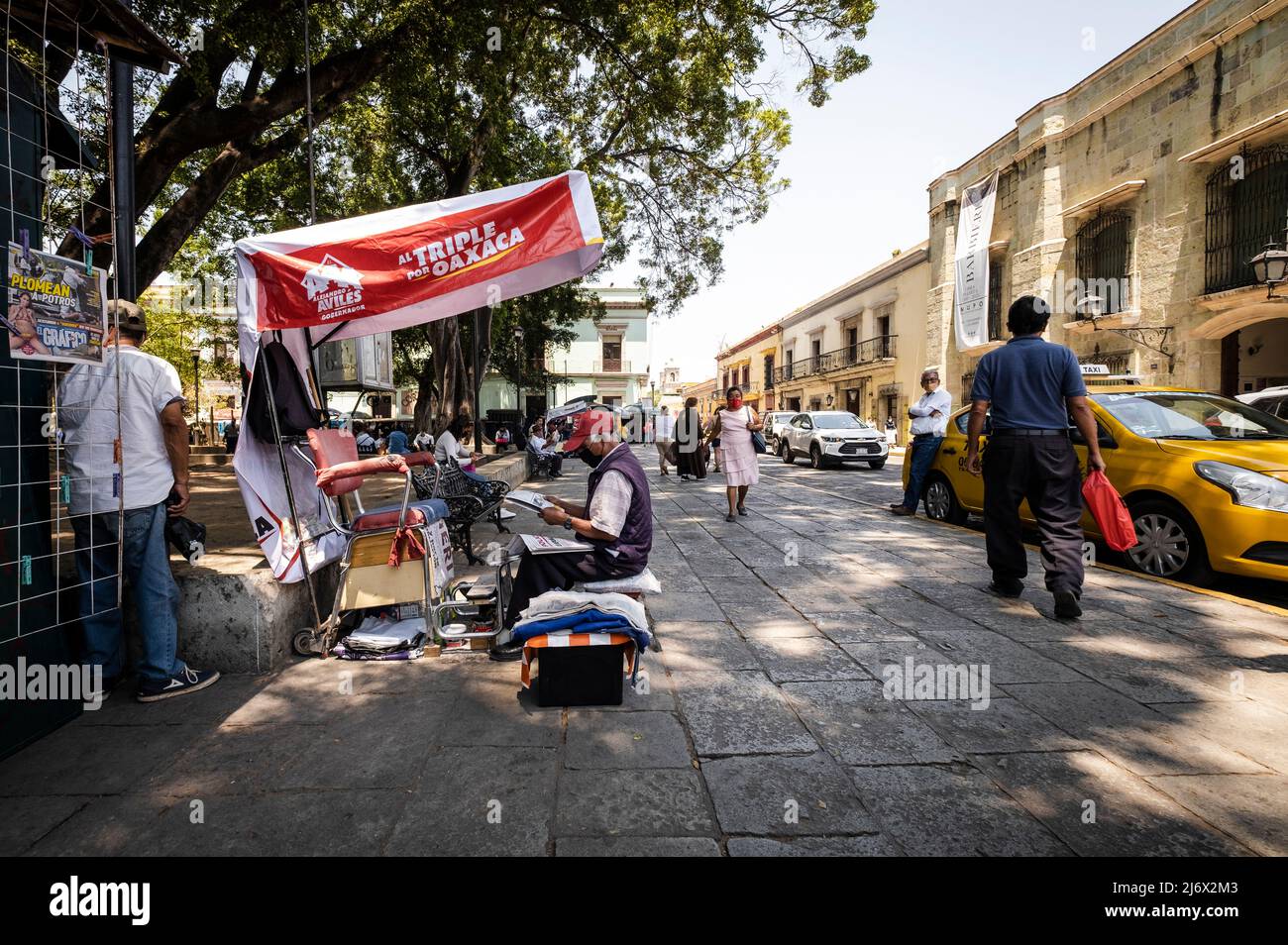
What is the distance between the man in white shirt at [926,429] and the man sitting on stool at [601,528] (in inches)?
217

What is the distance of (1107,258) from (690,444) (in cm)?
1271

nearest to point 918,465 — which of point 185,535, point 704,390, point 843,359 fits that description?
point 185,535

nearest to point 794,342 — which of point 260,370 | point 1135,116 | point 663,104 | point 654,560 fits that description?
point 1135,116

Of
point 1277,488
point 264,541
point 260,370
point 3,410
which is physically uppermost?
point 260,370

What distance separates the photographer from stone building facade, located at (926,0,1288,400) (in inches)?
504

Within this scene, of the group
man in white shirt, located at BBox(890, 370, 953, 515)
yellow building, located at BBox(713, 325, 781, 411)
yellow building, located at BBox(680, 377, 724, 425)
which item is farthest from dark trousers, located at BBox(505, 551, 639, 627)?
yellow building, located at BBox(680, 377, 724, 425)

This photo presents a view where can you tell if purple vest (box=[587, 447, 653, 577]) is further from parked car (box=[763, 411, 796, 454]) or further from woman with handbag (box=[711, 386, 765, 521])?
parked car (box=[763, 411, 796, 454])

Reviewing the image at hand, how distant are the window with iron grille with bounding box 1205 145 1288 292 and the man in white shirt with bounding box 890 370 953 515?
10.1 m

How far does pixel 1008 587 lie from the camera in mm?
4598

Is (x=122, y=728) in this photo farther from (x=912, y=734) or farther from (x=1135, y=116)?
(x=1135, y=116)

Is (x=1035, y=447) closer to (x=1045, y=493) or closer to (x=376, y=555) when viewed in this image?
(x=1045, y=493)

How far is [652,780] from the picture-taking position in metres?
2.34

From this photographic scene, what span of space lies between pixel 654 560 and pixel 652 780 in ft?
12.2

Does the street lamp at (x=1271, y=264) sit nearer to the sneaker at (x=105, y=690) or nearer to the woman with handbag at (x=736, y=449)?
the woman with handbag at (x=736, y=449)
